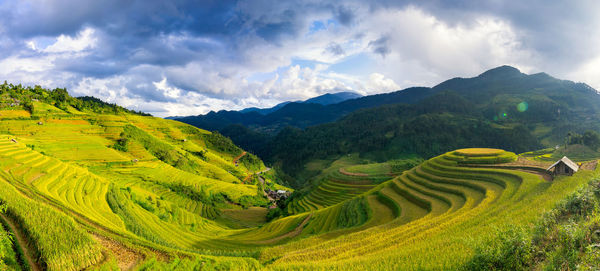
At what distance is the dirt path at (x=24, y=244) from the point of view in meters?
12.0

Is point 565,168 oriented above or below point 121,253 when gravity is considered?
above

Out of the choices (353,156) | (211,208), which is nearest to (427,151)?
(353,156)

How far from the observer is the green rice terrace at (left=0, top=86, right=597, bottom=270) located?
498 inches

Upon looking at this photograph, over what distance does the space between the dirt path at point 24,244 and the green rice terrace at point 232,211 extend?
7 centimetres

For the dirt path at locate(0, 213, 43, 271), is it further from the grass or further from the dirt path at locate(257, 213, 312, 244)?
the dirt path at locate(257, 213, 312, 244)

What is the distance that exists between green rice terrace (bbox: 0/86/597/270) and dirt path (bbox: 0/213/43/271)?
72 mm

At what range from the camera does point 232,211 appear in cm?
6625

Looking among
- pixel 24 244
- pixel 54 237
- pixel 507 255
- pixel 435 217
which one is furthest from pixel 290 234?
pixel 507 255

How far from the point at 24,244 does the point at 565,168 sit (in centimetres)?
4755

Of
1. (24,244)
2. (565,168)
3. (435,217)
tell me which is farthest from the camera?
(565,168)

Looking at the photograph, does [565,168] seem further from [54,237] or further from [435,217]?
[54,237]

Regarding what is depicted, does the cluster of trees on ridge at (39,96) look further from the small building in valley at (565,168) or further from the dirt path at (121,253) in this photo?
the small building in valley at (565,168)

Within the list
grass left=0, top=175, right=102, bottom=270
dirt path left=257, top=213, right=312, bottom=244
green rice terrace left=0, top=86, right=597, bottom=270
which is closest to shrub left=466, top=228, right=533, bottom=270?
green rice terrace left=0, top=86, right=597, bottom=270

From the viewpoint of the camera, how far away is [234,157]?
15300 cm
